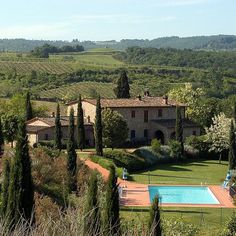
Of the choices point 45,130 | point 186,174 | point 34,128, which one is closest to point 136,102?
point 45,130

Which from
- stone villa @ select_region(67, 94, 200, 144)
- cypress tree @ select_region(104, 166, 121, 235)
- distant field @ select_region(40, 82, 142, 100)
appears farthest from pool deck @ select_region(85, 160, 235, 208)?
distant field @ select_region(40, 82, 142, 100)

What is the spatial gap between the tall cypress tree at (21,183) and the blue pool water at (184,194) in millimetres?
13608

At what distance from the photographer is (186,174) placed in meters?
38.1

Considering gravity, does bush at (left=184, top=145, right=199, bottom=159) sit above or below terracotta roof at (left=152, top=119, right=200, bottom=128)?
below

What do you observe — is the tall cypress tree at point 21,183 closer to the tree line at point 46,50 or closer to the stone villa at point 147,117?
the stone villa at point 147,117

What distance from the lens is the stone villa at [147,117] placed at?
160 feet

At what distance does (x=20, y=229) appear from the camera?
819 centimetres

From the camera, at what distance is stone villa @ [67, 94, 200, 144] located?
1918 inches

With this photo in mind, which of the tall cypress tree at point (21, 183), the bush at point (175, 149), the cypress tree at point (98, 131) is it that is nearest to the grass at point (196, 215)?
the tall cypress tree at point (21, 183)

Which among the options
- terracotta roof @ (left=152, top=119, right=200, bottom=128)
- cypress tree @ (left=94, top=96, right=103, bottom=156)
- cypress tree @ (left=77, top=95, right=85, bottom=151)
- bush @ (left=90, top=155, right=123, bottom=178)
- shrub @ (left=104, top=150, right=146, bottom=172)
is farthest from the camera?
terracotta roof @ (left=152, top=119, right=200, bottom=128)

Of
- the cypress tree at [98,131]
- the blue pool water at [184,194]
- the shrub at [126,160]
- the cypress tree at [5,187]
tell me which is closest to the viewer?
the cypress tree at [5,187]

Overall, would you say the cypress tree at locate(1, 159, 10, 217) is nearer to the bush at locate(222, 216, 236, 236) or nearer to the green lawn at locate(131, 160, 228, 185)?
the bush at locate(222, 216, 236, 236)

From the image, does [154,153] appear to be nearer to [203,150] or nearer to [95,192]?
[203,150]

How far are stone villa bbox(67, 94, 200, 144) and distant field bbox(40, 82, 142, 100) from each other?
2968 cm
